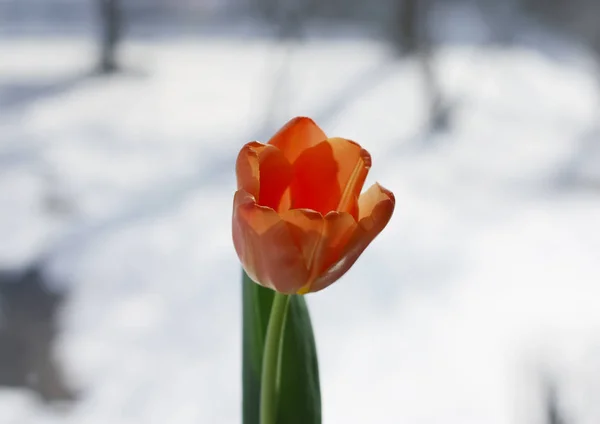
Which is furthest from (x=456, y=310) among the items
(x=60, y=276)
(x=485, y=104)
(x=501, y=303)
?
(x=485, y=104)

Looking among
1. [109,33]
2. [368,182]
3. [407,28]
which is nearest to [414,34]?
[407,28]

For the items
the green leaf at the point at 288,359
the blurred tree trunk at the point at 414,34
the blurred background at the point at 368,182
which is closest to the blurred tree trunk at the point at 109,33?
the blurred background at the point at 368,182

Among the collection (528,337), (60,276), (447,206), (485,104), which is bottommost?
(528,337)

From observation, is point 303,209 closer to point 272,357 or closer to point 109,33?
point 272,357

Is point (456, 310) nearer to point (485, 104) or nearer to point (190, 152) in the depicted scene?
point (190, 152)

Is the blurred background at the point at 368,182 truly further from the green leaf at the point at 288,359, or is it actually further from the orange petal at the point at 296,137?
the orange petal at the point at 296,137

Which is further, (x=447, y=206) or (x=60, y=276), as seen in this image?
(x=447, y=206)

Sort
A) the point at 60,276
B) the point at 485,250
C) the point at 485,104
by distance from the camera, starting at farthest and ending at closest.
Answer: the point at 485,104 → the point at 485,250 → the point at 60,276
